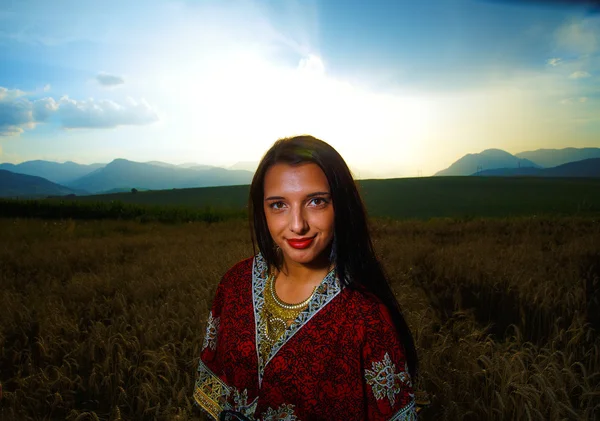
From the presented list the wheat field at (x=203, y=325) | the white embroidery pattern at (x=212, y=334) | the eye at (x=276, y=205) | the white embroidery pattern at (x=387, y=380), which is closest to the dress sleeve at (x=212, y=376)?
the white embroidery pattern at (x=212, y=334)

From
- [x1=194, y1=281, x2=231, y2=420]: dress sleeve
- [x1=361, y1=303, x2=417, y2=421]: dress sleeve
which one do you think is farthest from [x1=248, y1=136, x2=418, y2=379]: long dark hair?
[x1=194, y1=281, x2=231, y2=420]: dress sleeve

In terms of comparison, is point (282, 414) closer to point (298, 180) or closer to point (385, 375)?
point (385, 375)

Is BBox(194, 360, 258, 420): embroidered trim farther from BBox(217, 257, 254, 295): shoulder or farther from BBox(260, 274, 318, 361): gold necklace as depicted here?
BBox(217, 257, 254, 295): shoulder

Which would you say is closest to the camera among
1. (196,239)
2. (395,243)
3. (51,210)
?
(395,243)

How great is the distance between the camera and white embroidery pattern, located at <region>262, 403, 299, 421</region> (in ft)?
4.65

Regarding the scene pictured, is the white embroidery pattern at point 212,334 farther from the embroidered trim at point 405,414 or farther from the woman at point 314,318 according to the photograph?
the embroidered trim at point 405,414

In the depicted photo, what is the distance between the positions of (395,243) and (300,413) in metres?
5.57

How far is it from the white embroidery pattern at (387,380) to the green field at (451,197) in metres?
17.6

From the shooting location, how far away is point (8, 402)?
2.09 metres

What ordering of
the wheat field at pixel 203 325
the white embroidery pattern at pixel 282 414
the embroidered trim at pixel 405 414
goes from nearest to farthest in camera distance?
the embroidered trim at pixel 405 414 → the white embroidery pattern at pixel 282 414 → the wheat field at pixel 203 325

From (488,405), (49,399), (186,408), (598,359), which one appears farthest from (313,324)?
(598,359)

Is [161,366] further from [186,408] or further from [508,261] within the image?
[508,261]

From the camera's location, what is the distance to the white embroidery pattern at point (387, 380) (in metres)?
1.26

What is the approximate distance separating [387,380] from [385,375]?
0.02 meters
